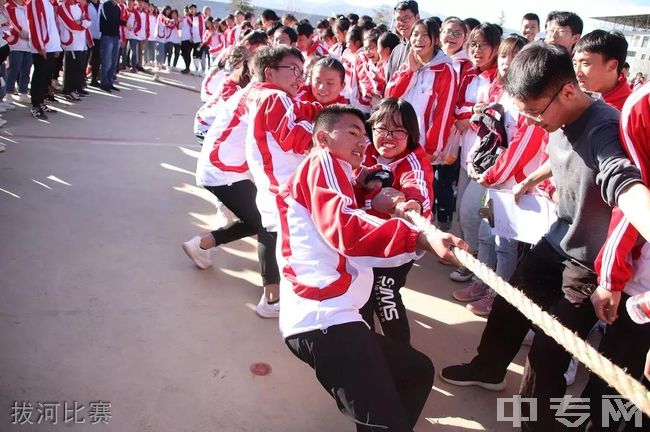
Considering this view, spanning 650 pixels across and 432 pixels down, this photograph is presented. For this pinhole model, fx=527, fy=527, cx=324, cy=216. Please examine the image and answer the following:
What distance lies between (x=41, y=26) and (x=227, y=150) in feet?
16.1

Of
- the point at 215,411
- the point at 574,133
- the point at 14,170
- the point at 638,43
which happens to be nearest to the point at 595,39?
the point at 574,133

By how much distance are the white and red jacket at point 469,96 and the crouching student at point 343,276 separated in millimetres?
1769

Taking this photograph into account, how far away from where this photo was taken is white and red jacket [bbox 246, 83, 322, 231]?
258 centimetres

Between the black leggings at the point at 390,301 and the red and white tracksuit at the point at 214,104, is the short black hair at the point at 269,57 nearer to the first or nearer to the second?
the red and white tracksuit at the point at 214,104

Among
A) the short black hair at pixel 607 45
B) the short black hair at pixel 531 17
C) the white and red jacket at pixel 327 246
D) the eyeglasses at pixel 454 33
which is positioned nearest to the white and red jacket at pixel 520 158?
the short black hair at pixel 607 45

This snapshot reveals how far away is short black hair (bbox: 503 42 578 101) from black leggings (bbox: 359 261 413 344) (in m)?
0.94

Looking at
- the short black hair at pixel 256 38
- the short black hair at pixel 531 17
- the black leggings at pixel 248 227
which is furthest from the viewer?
the short black hair at pixel 531 17

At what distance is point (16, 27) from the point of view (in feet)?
20.8

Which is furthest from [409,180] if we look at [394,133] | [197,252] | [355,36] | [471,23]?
[355,36]

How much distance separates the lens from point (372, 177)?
87.9 inches

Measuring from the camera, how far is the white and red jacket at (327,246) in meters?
1.63

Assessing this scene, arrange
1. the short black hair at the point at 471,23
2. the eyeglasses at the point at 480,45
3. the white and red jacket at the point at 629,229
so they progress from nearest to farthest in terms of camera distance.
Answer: the white and red jacket at the point at 629,229 < the eyeglasses at the point at 480,45 < the short black hair at the point at 471,23

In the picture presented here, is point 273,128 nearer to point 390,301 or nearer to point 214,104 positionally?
point 390,301

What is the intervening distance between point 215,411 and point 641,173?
1.76 meters
